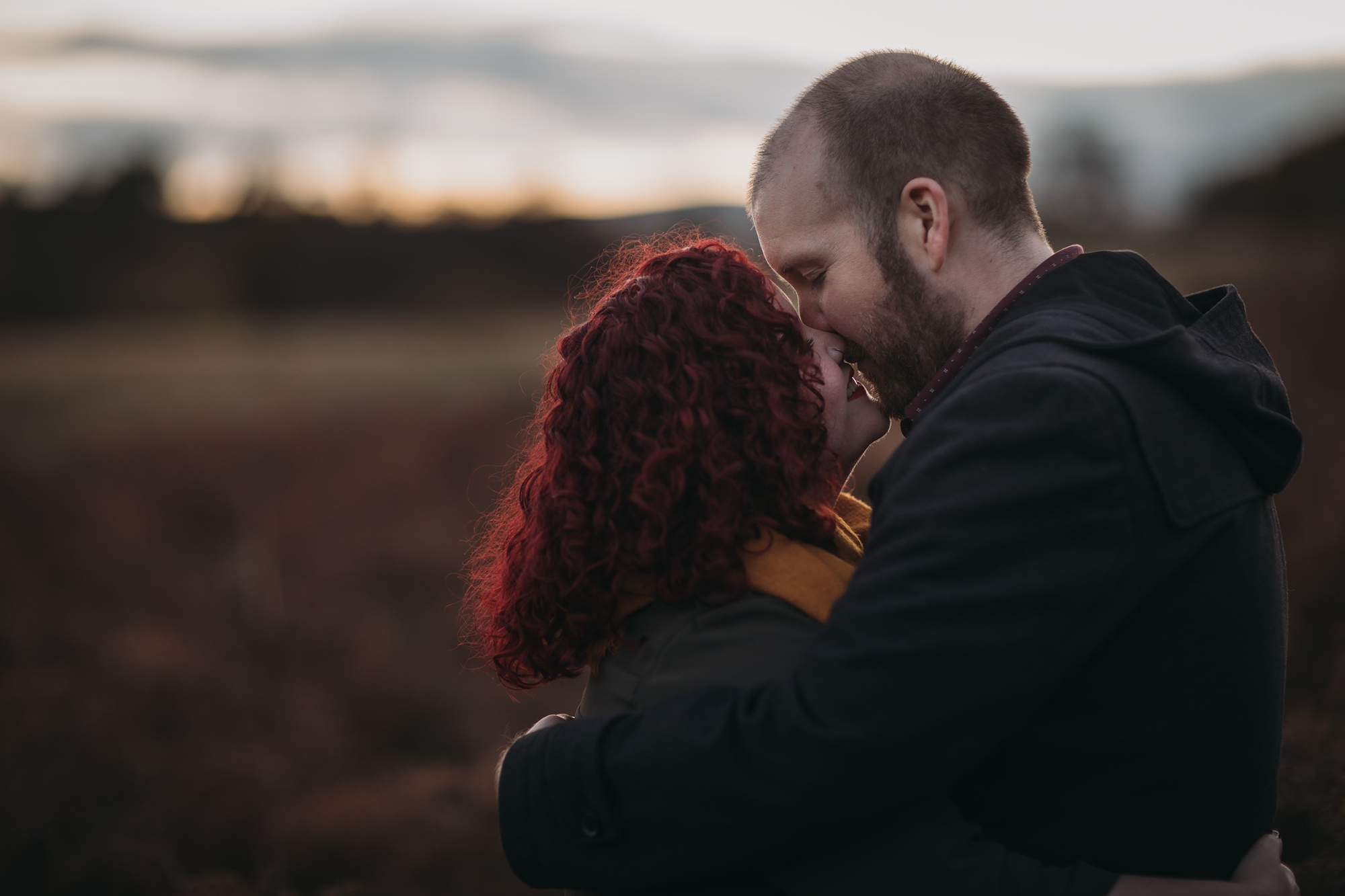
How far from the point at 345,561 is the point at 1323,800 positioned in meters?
10.7

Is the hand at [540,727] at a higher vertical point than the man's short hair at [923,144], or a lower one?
lower

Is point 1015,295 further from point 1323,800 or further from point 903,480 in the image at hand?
point 1323,800

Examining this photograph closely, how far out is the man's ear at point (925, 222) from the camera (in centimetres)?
165

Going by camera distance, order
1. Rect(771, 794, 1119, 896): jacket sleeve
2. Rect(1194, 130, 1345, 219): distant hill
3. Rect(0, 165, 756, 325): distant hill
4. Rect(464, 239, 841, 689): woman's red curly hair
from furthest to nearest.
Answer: Rect(0, 165, 756, 325): distant hill → Rect(1194, 130, 1345, 219): distant hill → Rect(464, 239, 841, 689): woman's red curly hair → Rect(771, 794, 1119, 896): jacket sleeve

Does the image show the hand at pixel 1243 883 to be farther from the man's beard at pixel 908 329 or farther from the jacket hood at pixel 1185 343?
the man's beard at pixel 908 329

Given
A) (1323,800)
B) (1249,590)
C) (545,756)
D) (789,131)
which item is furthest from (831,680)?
(1323,800)

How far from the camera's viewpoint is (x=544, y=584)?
5.24 ft

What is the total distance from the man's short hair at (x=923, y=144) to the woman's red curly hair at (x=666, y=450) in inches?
11.2

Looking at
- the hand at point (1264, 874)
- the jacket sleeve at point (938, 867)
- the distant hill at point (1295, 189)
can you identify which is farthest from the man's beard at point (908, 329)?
the distant hill at point (1295, 189)

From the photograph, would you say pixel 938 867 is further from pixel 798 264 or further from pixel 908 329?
pixel 798 264

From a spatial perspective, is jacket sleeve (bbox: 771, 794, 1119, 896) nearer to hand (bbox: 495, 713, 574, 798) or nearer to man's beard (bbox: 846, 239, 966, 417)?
hand (bbox: 495, 713, 574, 798)

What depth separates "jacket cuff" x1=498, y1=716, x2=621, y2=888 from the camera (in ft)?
4.50

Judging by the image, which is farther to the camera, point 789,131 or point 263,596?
point 263,596

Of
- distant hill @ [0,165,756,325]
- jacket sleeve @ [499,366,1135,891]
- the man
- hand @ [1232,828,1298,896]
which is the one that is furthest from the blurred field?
distant hill @ [0,165,756,325]
